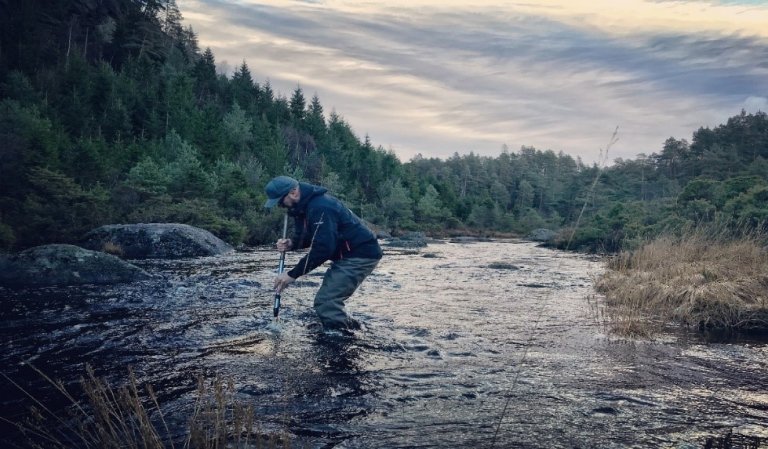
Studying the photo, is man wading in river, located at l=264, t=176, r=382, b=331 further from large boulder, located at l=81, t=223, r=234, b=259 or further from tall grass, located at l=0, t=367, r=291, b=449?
large boulder, located at l=81, t=223, r=234, b=259


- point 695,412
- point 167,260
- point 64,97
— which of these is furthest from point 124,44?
point 695,412

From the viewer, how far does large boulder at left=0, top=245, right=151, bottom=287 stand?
421 inches

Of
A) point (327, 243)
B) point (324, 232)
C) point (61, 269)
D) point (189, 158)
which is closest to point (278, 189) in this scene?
point (324, 232)

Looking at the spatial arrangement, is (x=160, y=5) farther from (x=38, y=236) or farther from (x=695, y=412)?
(x=695, y=412)

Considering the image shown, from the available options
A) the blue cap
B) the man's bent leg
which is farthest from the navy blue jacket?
the blue cap

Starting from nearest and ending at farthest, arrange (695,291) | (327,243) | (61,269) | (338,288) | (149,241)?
(327,243)
(338,288)
(695,291)
(61,269)
(149,241)

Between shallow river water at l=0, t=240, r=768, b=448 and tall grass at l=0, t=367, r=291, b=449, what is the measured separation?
30 cm

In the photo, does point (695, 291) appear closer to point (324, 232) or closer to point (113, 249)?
point (324, 232)

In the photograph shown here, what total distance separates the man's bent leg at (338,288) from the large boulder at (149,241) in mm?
13529

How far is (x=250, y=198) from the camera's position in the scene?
33.8 metres

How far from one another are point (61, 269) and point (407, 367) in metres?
9.29

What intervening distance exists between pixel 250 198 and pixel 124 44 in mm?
39532

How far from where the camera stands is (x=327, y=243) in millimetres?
6566

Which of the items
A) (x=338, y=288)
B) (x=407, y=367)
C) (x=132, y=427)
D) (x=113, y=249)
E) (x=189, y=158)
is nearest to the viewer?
(x=132, y=427)
